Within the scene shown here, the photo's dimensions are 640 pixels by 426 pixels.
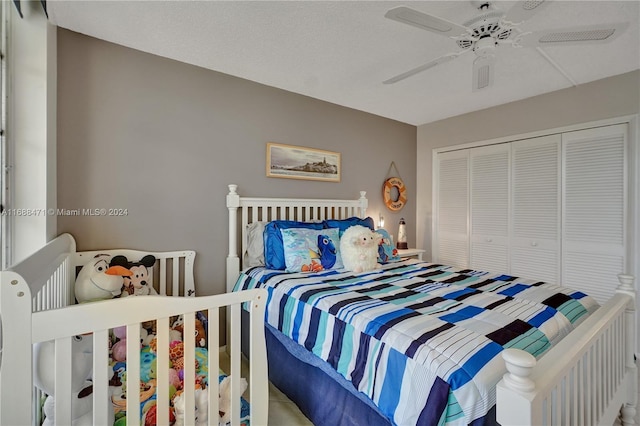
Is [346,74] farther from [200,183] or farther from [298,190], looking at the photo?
[200,183]

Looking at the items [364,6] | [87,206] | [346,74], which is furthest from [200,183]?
[364,6]

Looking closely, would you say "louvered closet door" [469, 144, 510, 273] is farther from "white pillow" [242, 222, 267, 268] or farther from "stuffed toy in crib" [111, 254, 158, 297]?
"stuffed toy in crib" [111, 254, 158, 297]

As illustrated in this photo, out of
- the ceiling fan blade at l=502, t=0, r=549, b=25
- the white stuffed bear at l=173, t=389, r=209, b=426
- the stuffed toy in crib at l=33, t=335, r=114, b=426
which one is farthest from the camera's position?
the ceiling fan blade at l=502, t=0, r=549, b=25

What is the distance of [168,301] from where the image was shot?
0.91 meters

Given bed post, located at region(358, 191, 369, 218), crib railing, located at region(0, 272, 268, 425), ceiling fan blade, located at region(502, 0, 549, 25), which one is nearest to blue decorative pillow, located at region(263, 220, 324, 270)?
bed post, located at region(358, 191, 369, 218)

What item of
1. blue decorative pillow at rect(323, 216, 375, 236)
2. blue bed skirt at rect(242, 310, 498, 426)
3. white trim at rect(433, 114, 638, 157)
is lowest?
blue bed skirt at rect(242, 310, 498, 426)

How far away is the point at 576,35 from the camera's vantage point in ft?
4.67

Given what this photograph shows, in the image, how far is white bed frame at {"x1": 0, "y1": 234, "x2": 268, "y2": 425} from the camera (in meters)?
0.71

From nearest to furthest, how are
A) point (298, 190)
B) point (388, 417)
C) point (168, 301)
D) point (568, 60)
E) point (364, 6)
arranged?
point (168, 301) → point (388, 417) → point (364, 6) → point (568, 60) → point (298, 190)

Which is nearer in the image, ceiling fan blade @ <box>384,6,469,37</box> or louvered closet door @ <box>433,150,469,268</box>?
ceiling fan blade @ <box>384,6,469,37</box>

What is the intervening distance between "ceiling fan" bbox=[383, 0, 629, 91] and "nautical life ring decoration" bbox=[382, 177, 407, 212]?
1838 millimetres

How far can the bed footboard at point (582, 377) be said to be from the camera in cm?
76

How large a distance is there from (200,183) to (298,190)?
954 mm

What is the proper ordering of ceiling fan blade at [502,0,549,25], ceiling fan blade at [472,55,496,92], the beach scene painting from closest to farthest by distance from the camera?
ceiling fan blade at [502,0,549,25], ceiling fan blade at [472,55,496,92], the beach scene painting
